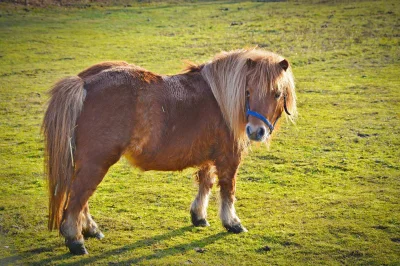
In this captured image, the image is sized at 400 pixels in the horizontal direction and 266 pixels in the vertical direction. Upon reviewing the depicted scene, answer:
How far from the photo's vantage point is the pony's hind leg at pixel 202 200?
5703 millimetres

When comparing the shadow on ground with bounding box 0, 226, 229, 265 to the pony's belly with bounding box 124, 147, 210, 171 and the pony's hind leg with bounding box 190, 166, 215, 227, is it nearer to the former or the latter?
the pony's hind leg with bounding box 190, 166, 215, 227

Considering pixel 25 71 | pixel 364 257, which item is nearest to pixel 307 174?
pixel 364 257

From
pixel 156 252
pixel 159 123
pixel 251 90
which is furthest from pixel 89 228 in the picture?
pixel 251 90

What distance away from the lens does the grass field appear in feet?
17.0

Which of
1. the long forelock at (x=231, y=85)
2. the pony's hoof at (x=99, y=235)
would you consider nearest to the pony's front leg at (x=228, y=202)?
the long forelock at (x=231, y=85)

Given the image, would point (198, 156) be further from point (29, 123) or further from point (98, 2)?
point (98, 2)

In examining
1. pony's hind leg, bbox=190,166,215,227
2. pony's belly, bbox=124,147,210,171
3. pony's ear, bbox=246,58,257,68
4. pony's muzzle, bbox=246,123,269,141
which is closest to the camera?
pony's muzzle, bbox=246,123,269,141

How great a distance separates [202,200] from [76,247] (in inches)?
57.8

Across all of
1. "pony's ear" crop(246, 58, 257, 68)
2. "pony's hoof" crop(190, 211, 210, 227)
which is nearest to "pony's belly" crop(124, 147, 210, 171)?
"pony's hoof" crop(190, 211, 210, 227)

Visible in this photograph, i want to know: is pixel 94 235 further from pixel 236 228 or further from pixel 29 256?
pixel 236 228

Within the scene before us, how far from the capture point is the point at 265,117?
5.05m

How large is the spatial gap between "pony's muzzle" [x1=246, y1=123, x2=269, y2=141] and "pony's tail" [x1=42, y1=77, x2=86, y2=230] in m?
1.58

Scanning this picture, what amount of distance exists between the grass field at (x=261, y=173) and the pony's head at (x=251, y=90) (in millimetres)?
1209

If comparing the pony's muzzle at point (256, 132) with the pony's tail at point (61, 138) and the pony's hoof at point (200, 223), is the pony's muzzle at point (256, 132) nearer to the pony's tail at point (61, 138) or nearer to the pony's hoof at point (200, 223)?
the pony's hoof at point (200, 223)
